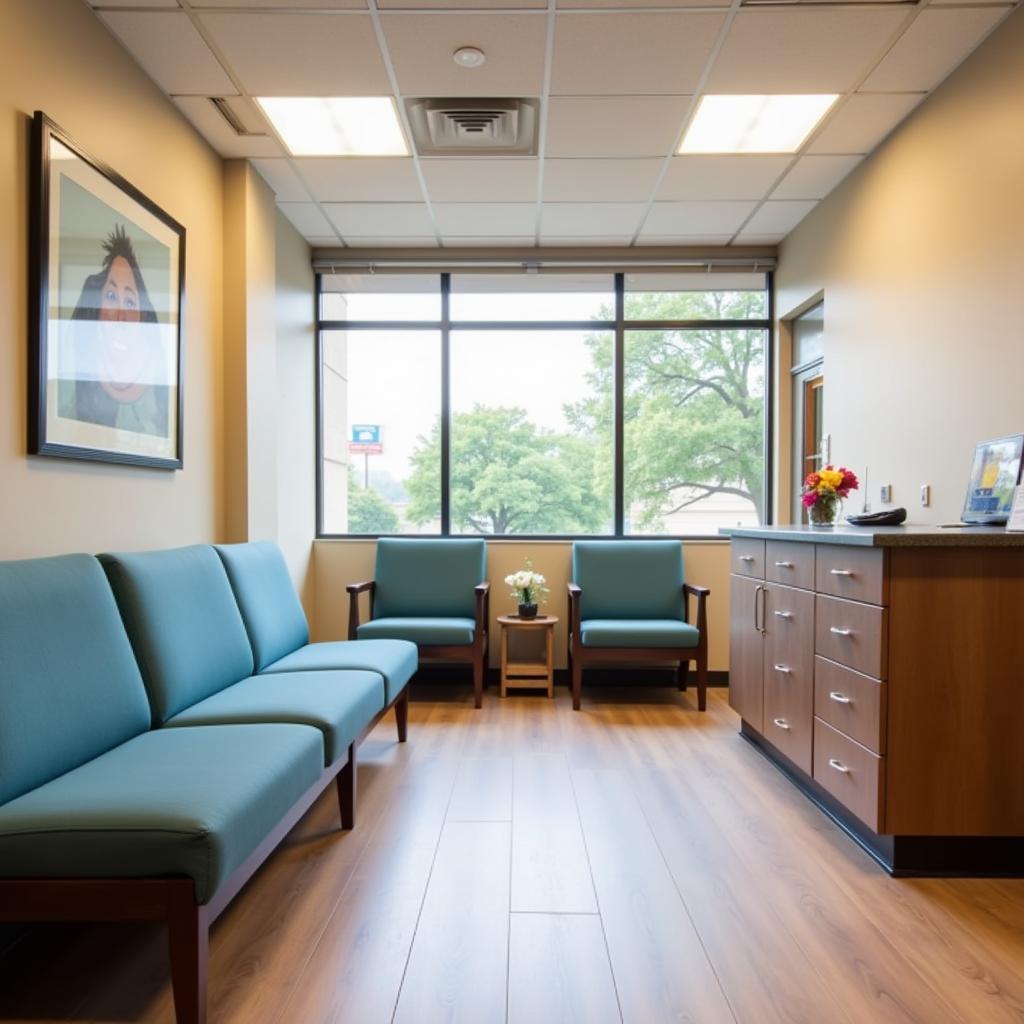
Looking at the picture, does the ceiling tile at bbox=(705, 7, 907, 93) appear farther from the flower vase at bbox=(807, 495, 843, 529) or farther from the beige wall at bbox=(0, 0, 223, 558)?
the beige wall at bbox=(0, 0, 223, 558)

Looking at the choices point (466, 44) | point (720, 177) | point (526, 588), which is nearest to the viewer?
point (466, 44)

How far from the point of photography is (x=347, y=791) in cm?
167

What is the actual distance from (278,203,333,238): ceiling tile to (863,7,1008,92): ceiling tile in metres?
2.07

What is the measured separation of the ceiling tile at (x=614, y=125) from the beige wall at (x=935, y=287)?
748 millimetres

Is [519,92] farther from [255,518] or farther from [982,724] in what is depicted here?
[982,724]

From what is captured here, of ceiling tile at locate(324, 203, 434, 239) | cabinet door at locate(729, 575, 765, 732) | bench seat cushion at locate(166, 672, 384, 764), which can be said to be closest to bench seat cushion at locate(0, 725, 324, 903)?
bench seat cushion at locate(166, 672, 384, 764)

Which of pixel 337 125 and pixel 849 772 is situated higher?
pixel 337 125

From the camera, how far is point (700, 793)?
1.90 meters

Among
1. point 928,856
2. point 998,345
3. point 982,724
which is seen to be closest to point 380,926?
point 928,856

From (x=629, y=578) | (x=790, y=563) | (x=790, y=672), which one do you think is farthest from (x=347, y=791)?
(x=629, y=578)

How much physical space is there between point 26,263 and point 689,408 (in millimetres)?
2720

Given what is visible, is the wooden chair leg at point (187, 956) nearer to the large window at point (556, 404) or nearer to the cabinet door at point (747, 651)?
the cabinet door at point (747, 651)

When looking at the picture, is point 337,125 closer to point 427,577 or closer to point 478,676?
point 427,577

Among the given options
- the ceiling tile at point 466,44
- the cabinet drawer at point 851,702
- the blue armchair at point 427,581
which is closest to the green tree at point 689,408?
the blue armchair at point 427,581
